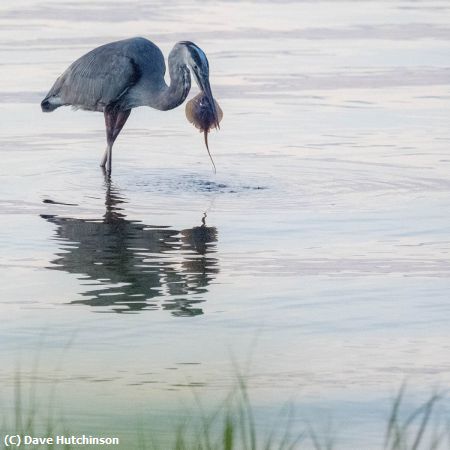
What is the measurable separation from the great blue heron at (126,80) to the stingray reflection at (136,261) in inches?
93.9

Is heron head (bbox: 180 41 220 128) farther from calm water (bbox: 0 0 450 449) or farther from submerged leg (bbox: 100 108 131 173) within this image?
submerged leg (bbox: 100 108 131 173)

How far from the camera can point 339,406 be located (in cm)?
640

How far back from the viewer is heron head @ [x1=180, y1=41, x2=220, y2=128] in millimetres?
12208

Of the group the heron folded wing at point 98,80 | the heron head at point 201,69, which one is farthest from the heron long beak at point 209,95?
the heron folded wing at point 98,80

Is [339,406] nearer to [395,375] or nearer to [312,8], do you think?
[395,375]

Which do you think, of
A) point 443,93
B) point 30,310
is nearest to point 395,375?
point 30,310

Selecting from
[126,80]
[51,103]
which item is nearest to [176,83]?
[126,80]

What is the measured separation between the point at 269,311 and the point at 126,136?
689cm

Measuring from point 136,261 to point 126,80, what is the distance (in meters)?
4.26

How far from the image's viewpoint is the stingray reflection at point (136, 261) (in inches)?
328

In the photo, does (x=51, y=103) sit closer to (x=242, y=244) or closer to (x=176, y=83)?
(x=176, y=83)

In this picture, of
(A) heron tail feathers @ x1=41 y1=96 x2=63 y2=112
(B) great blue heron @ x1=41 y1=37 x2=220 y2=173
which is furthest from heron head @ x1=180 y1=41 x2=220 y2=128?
(A) heron tail feathers @ x1=41 y1=96 x2=63 y2=112

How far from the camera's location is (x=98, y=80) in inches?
530

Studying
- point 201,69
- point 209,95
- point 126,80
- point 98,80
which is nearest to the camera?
point 209,95
